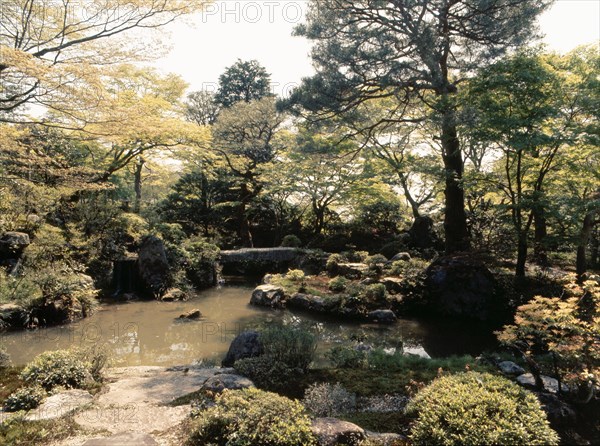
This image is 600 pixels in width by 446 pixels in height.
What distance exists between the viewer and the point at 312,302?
460 inches

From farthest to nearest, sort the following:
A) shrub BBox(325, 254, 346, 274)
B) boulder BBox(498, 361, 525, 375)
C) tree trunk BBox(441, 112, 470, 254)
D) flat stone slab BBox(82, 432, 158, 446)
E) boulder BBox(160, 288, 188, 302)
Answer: shrub BBox(325, 254, 346, 274), boulder BBox(160, 288, 188, 302), tree trunk BBox(441, 112, 470, 254), boulder BBox(498, 361, 525, 375), flat stone slab BBox(82, 432, 158, 446)

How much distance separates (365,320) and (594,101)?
7.93m

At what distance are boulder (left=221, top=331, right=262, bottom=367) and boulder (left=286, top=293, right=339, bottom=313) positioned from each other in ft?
16.0

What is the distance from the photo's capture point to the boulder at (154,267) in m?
13.5

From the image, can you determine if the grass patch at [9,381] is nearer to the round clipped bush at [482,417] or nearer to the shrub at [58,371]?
the shrub at [58,371]

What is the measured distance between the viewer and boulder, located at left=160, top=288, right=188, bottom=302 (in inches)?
522

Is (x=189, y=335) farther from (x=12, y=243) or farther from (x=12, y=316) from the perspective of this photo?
(x=12, y=243)

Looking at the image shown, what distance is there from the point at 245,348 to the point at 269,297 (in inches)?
231

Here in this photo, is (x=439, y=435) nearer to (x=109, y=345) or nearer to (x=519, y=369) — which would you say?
(x=519, y=369)

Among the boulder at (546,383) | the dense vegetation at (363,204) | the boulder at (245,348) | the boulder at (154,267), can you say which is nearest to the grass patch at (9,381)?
the dense vegetation at (363,204)

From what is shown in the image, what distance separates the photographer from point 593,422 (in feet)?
13.7

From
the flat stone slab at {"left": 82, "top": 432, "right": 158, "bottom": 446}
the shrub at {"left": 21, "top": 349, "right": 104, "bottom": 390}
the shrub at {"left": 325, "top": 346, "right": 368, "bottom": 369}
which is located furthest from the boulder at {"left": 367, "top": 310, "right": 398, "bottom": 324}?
the flat stone slab at {"left": 82, "top": 432, "right": 158, "bottom": 446}

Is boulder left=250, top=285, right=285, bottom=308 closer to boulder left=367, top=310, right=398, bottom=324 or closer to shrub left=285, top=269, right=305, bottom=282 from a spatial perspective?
shrub left=285, top=269, right=305, bottom=282

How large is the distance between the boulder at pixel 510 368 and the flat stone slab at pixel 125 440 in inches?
198
